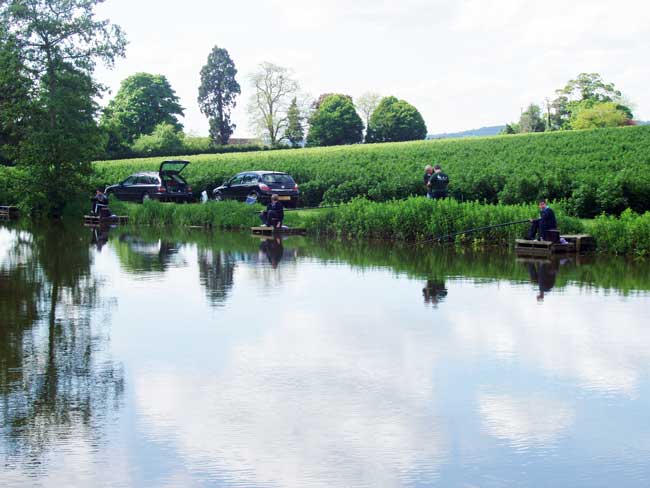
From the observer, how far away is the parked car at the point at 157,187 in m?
44.2

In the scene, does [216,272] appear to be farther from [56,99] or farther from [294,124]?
[294,124]

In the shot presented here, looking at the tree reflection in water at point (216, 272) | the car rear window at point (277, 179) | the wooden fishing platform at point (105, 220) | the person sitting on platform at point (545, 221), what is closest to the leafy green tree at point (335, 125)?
the car rear window at point (277, 179)

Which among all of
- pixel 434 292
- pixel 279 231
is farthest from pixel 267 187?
pixel 434 292

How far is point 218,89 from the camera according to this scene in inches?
5182

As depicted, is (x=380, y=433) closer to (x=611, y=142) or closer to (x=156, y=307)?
(x=156, y=307)

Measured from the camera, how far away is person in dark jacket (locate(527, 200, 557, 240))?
904 inches

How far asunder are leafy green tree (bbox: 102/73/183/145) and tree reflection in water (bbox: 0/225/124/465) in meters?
104

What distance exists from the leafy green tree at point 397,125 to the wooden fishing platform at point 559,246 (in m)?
113

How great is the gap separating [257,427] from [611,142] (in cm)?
5123

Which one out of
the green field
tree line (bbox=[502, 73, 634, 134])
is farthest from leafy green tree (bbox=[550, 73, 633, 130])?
the green field

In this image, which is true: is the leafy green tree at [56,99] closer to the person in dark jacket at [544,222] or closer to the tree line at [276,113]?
the person in dark jacket at [544,222]

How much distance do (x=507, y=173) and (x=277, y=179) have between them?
32.8ft

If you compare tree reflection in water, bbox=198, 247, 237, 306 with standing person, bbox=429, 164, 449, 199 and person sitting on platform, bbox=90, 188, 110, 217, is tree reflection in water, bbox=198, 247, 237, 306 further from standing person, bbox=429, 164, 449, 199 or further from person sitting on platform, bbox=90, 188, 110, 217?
person sitting on platform, bbox=90, 188, 110, 217

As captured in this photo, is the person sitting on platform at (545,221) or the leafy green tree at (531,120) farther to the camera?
the leafy green tree at (531,120)
